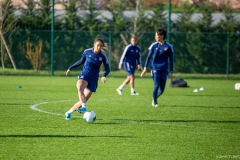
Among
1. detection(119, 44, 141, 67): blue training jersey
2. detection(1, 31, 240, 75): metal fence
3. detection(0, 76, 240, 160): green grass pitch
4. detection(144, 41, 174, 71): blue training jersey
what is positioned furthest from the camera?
detection(1, 31, 240, 75): metal fence

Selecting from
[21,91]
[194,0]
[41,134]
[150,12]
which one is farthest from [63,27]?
[41,134]

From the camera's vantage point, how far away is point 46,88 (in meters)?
24.2

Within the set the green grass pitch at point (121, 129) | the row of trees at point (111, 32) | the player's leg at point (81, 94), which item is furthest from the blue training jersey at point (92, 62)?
the row of trees at point (111, 32)

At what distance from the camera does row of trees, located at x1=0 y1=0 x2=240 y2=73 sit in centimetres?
3388

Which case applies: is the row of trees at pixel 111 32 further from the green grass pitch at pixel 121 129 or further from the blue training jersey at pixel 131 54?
the green grass pitch at pixel 121 129

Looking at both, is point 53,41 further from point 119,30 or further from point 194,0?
point 194,0

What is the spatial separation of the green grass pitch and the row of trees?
13.4m

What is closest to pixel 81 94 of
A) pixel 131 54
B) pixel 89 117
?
pixel 89 117

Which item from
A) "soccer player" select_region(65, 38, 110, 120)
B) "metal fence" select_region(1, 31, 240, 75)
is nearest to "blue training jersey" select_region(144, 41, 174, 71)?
"soccer player" select_region(65, 38, 110, 120)

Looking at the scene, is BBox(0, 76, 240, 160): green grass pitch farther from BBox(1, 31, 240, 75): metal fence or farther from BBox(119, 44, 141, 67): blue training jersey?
BBox(1, 31, 240, 75): metal fence

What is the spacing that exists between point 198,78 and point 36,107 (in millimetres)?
18540

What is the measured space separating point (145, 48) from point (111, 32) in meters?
2.28

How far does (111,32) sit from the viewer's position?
33656 millimetres

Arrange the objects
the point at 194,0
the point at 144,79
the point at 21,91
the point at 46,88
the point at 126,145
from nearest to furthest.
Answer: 1. the point at 126,145
2. the point at 21,91
3. the point at 46,88
4. the point at 144,79
5. the point at 194,0
